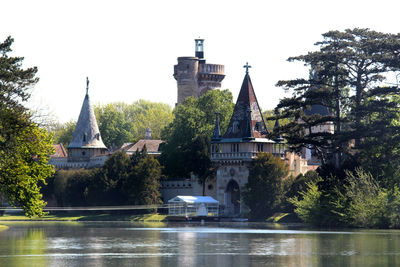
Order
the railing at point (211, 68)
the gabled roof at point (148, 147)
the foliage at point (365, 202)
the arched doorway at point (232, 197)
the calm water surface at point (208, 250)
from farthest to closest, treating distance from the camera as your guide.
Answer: the railing at point (211, 68)
the gabled roof at point (148, 147)
the arched doorway at point (232, 197)
the foliage at point (365, 202)
the calm water surface at point (208, 250)

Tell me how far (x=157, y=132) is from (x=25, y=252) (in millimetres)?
112640

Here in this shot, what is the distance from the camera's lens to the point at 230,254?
4131 cm

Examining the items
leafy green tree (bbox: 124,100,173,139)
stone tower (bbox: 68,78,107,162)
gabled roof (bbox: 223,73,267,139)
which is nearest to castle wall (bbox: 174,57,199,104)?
leafy green tree (bbox: 124,100,173,139)

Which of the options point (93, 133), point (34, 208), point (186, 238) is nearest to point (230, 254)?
point (186, 238)

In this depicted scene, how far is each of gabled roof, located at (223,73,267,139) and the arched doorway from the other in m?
5.90

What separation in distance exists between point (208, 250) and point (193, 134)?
199 ft

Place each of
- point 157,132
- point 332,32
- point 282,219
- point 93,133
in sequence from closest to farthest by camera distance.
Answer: point 332,32, point 282,219, point 93,133, point 157,132

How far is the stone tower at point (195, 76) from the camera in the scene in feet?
452

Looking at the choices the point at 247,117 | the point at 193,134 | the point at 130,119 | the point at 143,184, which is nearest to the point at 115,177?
the point at 143,184

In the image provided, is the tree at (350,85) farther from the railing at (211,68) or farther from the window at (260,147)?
the railing at (211,68)

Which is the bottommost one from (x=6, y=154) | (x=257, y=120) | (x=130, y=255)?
(x=130, y=255)

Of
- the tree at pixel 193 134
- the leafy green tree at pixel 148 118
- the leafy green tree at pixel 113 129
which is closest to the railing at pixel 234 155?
the tree at pixel 193 134

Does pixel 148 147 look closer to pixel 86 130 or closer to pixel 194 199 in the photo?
pixel 86 130

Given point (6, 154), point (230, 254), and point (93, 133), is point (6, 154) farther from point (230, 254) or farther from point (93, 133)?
point (93, 133)
